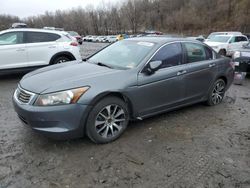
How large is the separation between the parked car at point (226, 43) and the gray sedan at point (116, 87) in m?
10.9

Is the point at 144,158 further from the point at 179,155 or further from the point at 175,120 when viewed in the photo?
the point at 175,120

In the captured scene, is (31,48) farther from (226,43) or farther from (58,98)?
(226,43)

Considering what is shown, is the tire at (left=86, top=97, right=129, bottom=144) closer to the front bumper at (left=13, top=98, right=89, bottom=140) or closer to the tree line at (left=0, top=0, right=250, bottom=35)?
the front bumper at (left=13, top=98, right=89, bottom=140)

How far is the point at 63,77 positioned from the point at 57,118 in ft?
2.27

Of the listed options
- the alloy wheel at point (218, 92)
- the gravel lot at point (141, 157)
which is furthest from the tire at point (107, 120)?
the alloy wheel at point (218, 92)

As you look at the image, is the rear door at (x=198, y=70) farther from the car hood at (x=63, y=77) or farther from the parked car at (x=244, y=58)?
the parked car at (x=244, y=58)

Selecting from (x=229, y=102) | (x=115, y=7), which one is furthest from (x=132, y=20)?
(x=229, y=102)

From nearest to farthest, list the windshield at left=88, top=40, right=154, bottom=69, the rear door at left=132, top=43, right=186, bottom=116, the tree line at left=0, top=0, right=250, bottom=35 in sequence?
the rear door at left=132, top=43, right=186, bottom=116 < the windshield at left=88, top=40, right=154, bottom=69 < the tree line at left=0, top=0, right=250, bottom=35

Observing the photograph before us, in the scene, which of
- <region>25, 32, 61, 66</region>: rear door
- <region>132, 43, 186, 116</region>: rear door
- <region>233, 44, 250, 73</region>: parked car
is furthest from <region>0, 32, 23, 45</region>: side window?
<region>233, 44, 250, 73</region>: parked car

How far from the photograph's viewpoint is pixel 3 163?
312 cm

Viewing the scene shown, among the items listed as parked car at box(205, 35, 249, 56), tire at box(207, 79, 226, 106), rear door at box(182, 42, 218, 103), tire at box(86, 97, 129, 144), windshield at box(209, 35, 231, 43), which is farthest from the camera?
windshield at box(209, 35, 231, 43)

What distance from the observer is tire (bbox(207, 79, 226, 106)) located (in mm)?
5213

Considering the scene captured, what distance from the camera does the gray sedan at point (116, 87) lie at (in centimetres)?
321

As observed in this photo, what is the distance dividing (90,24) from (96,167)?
83565mm
